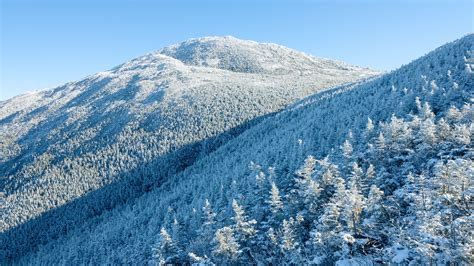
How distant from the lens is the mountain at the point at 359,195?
27.0m

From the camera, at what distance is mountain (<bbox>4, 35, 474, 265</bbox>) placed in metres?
27.0

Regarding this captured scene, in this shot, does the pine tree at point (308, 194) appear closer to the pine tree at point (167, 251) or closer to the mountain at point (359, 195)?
the mountain at point (359, 195)

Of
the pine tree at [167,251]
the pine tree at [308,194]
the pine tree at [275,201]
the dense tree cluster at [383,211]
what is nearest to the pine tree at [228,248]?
the dense tree cluster at [383,211]

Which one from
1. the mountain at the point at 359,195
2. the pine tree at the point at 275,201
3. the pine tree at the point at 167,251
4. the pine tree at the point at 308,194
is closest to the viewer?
the mountain at the point at 359,195

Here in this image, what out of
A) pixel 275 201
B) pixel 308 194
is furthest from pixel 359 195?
pixel 275 201

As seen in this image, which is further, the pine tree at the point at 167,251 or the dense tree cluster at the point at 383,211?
the pine tree at the point at 167,251

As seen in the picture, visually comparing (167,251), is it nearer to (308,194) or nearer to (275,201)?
(275,201)

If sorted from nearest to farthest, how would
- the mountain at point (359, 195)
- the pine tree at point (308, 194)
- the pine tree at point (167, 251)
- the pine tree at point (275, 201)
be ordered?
the mountain at point (359, 195) < the pine tree at point (308, 194) < the pine tree at point (275, 201) < the pine tree at point (167, 251)

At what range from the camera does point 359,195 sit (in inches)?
A: 1315

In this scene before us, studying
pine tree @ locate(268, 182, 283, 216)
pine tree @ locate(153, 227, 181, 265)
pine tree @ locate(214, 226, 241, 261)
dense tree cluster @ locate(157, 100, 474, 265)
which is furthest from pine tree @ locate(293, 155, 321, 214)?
pine tree @ locate(153, 227, 181, 265)

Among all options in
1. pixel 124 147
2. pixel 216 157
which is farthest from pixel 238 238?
pixel 124 147

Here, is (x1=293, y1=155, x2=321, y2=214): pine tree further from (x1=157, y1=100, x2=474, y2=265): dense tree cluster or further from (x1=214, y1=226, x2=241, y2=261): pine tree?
(x1=214, y1=226, x2=241, y2=261): pine tree

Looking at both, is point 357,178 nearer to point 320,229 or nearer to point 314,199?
point 314,199

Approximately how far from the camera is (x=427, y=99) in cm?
5494
